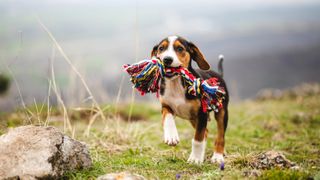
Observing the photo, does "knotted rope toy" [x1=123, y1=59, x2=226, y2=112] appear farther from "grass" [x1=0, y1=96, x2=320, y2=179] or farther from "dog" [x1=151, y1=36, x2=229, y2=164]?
"grass" [x1=0, y1=96, x2=320, y2=179]

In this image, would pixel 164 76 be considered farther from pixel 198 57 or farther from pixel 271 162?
pixel 271 162

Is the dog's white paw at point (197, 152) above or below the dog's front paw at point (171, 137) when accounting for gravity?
below

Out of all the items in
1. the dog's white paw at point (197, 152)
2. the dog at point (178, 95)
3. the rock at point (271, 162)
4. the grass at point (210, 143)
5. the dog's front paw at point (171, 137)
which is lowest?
the grass at point (210, 143)

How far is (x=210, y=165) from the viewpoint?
6145 millimetres

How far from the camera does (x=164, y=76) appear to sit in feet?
19.6

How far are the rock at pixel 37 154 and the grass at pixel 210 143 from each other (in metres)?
0.21

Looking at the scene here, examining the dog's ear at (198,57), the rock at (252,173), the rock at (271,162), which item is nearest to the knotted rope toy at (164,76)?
the dog's ear at (198,57)

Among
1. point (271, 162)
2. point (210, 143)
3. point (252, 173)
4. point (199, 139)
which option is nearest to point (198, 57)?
point (199, 139)

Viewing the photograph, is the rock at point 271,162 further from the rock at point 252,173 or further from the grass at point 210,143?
the rock at point 252,173

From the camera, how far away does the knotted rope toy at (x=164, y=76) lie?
19.3 ft

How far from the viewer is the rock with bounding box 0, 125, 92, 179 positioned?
4.87 m

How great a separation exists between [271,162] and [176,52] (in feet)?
5.57

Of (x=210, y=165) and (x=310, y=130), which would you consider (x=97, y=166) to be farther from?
(x=310, y=130)

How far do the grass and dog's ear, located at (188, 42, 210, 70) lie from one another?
47.1 inches
